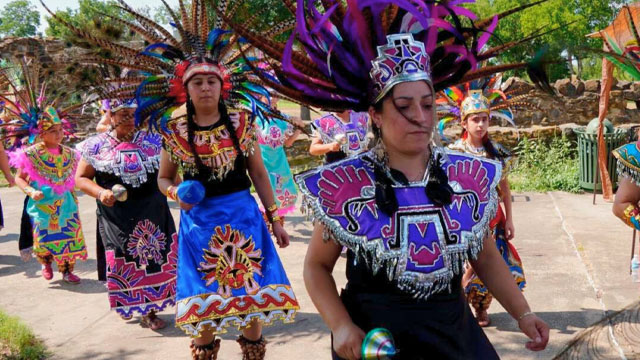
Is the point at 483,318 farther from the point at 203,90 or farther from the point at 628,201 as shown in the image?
the point at 203,90

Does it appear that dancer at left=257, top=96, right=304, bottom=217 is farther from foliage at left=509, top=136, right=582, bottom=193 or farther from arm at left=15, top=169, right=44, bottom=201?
foliage at left=509, top=136, right=582, bottom=193

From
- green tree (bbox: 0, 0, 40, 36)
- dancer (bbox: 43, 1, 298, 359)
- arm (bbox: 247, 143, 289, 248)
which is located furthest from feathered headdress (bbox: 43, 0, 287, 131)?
green tree (bbox: 0, 0, 40, 36)

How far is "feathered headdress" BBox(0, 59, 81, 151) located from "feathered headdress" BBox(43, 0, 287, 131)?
118 inches

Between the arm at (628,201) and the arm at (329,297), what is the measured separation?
2.18m

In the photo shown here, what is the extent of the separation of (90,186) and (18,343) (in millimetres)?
1370

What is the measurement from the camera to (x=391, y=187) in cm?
225

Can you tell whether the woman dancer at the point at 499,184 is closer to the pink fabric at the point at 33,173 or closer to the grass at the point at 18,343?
the grass at the point at 18,343

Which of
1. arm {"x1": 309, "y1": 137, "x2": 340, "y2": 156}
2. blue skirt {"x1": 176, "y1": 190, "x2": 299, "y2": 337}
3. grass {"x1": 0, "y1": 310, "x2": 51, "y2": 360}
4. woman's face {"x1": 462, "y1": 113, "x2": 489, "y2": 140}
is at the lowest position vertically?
grass {"x1": 0, "y1": 310, "x2": 51, "y2": 360}

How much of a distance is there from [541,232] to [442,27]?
594 cm

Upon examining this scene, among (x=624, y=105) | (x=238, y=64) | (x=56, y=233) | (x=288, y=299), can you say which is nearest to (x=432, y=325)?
(x=288, y=299)

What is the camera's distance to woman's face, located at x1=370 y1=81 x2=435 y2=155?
219 centimetres

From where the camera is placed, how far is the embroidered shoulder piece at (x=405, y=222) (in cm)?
219

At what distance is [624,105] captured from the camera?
14805 millimetres

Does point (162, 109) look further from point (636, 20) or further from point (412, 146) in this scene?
point (636, 20)
